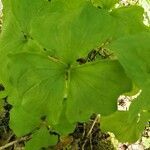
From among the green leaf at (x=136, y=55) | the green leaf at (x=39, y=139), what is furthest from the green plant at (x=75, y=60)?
the green leaf at (x=39, y=139)

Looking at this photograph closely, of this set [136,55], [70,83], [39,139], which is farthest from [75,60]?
[39,139]

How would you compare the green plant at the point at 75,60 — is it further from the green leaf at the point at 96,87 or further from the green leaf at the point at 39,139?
the green leaf at the point at 39,139

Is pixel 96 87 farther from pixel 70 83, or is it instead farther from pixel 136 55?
pixel 136 55

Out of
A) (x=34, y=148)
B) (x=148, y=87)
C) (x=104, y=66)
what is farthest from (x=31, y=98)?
(x=34, y=148)

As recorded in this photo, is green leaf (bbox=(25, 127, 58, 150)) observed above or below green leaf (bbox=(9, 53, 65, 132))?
below

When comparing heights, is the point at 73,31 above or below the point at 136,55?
above

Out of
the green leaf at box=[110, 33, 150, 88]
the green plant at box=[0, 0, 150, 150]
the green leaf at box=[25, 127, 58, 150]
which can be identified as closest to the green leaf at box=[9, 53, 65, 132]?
the green plant at box=[0, 0, 150, 150]

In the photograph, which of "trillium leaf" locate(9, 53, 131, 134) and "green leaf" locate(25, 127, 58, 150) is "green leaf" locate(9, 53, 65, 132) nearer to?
"trillium leaf" locate(9, 53, 131, 134)

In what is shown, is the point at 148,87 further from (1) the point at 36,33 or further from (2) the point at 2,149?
(2) the point at 2,149
